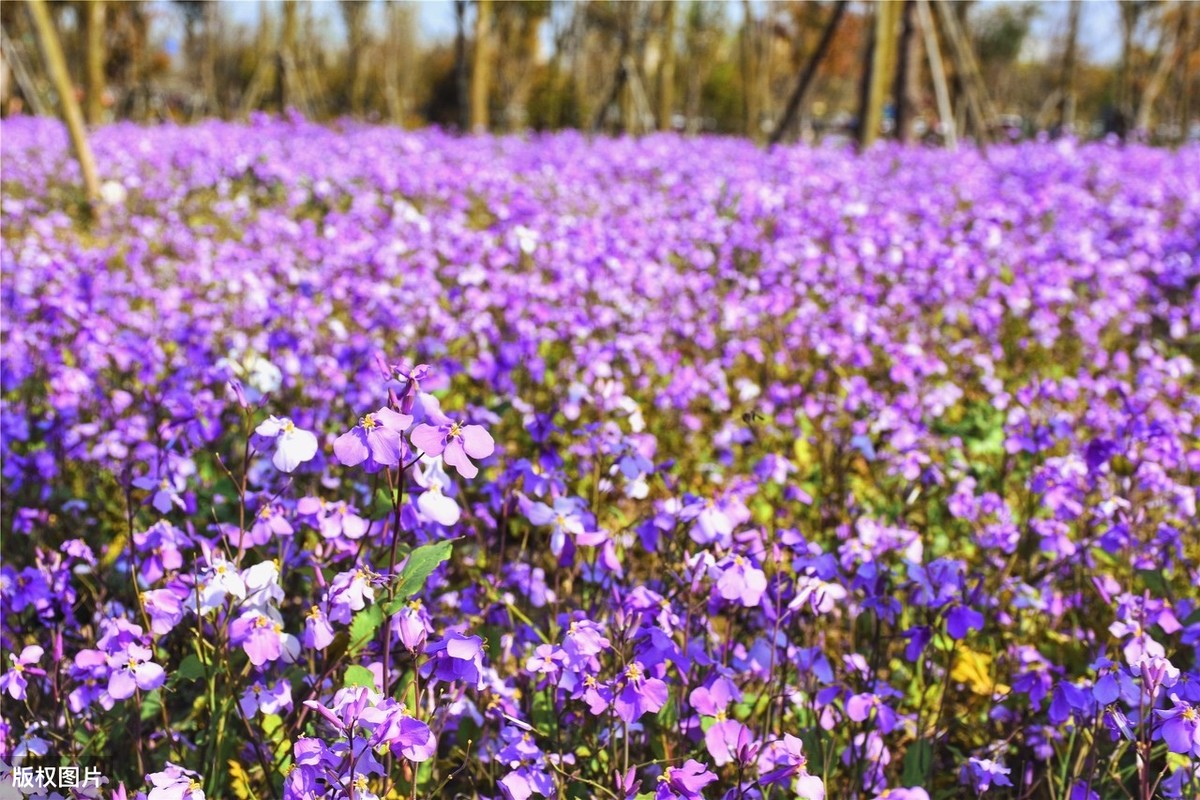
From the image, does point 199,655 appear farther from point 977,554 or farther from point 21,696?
point 977,554

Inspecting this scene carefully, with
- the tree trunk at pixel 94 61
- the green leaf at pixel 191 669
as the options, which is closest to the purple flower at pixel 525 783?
the green leaf at pixel 191 669

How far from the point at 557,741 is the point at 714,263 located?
19.1 ft

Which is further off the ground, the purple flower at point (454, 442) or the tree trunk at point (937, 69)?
the tree trunk at point (937, 69)

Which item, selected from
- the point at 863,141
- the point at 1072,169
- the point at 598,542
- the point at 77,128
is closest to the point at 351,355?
the point at 598,542

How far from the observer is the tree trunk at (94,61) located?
50.2 feet

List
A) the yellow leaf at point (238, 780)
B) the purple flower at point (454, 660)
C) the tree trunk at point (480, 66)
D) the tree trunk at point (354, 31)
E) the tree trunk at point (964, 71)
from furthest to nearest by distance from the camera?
the tree trunk at point (354, 31) < the tree trunk at point (480, 66) < the tree trunk at point (964, 71) < the yellow leaf at point (238, 780) < the purple flower at point (454, 660)

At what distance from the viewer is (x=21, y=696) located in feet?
6.52

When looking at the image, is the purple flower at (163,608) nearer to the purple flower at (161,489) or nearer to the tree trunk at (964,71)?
the purple flower at (161,489)

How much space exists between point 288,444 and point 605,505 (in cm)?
162

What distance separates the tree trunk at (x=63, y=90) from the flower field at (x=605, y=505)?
234mm

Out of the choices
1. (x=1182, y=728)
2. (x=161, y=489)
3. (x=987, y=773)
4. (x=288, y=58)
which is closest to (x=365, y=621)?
Answer: (x=161, y=489)

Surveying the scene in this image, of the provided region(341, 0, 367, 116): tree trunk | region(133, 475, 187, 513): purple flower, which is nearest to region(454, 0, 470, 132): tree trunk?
region(341, 0, 367, 116): tree trunk

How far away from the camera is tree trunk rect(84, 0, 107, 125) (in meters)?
15.3

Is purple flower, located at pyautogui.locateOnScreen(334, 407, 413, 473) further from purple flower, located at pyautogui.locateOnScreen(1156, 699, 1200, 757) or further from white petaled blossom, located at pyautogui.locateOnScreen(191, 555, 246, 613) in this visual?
purple flower, located at pyautogui.locateOnScreen(1156, 699, 1200, 757)
